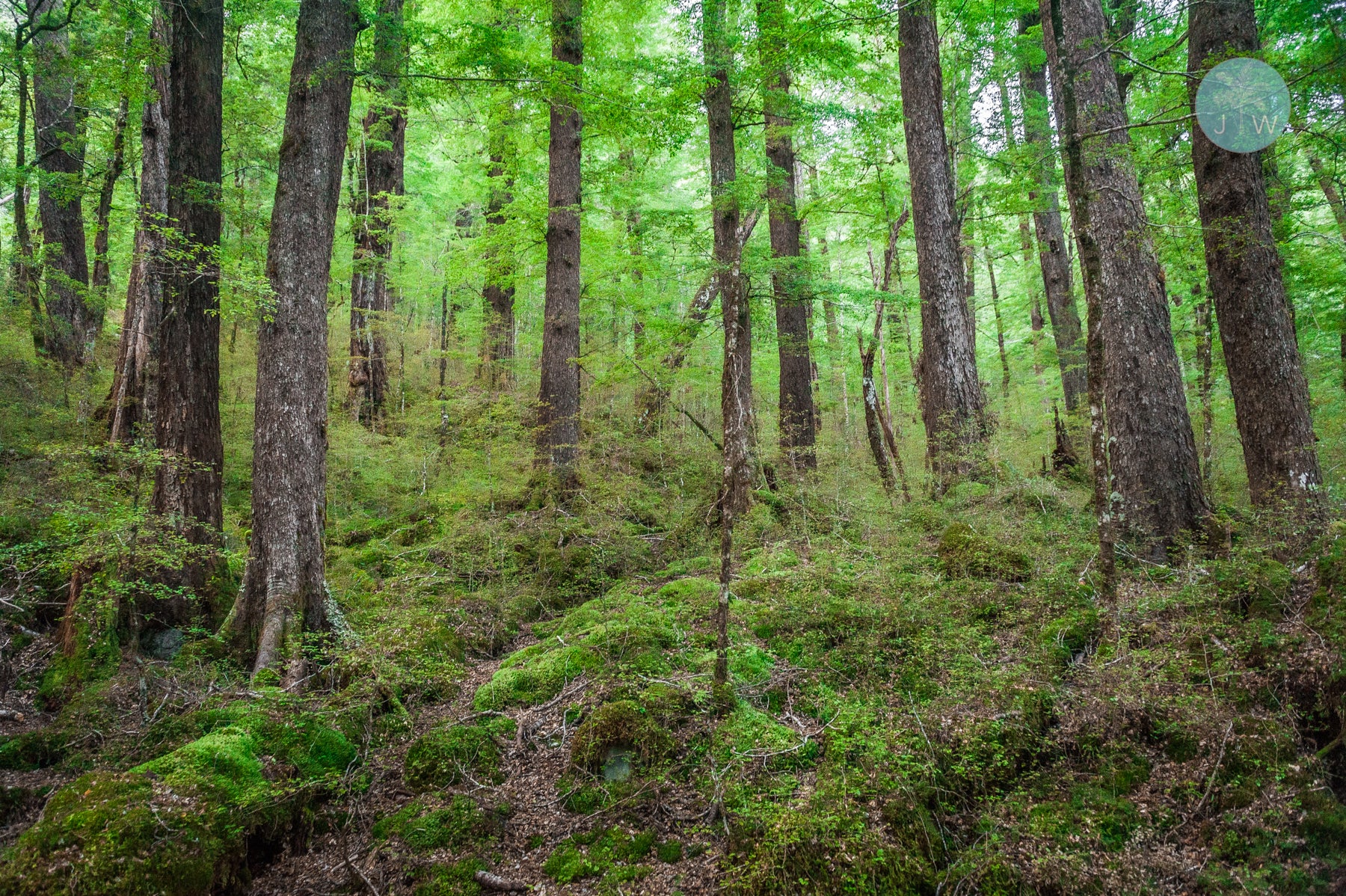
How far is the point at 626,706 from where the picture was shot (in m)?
4.62

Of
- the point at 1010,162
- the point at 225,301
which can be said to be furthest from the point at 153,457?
the point at 1010,162

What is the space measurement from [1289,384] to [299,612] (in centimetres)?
924

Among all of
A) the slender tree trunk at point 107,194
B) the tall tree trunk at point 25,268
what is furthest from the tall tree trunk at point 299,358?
the tall tree trunk at point 25,268

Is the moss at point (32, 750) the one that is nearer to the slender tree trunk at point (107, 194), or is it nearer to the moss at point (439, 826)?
the moss at point (439, 826)

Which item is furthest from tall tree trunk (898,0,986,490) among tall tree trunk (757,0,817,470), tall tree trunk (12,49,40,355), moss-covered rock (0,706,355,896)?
tall tree trunk (12,49,40,355)

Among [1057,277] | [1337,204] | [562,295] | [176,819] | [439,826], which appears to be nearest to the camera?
[176,819]

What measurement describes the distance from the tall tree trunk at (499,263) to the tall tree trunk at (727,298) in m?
4.45

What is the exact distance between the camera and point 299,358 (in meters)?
6.18

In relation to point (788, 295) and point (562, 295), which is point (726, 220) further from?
point (562, 295)

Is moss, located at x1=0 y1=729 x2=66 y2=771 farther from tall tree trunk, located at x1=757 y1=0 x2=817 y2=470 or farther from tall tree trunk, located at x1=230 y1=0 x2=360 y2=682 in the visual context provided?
tall tree trunk, located at x1=757 y1=0 x2=817 y2=470

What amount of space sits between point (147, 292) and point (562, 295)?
529 cm

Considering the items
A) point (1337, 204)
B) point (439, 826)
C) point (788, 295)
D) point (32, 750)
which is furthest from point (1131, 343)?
point (32, 750)

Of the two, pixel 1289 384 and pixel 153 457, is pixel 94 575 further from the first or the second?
pixel 1289 384

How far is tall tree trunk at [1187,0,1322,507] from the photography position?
18.9ft
